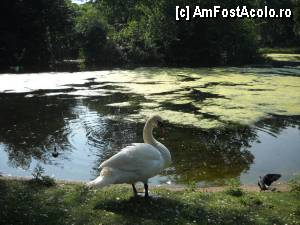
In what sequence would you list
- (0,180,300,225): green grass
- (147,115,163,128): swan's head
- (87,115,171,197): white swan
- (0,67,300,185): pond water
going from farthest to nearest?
(0,67,300,185): pond water → (147,115,163,128): swan's head → (87,115,171,197): white swan → (0,180,300,225): green grass

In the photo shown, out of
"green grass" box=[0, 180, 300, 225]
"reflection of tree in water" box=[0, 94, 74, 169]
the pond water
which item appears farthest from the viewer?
"reflection of tree in water" box=[0, 94, 74, 169]

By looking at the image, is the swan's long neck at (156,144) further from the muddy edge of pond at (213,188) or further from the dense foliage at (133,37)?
the dense foliage at (133,37)

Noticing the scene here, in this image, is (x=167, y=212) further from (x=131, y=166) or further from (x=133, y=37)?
(x=133, y=37)

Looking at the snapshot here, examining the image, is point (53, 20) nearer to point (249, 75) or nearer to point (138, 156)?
point (249, 75)

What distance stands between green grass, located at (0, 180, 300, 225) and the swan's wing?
63 centimetres

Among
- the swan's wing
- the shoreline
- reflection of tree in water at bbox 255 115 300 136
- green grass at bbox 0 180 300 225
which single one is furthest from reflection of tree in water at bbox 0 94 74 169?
reflection of tree in water at bbox 255 115 300 136

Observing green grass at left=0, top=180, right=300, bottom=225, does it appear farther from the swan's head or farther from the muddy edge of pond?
the swan's head

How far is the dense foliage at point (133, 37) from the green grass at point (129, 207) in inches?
1321

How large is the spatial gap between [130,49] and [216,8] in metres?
8.86

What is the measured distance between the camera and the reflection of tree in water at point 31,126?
14.5 metres

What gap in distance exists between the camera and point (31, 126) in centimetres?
1800

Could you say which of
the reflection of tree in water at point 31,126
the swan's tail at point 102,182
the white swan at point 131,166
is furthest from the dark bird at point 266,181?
the reflection of tree in water at point 31,126

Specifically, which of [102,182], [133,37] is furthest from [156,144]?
[133,37]

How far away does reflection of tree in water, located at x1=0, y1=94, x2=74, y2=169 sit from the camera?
14465mm
